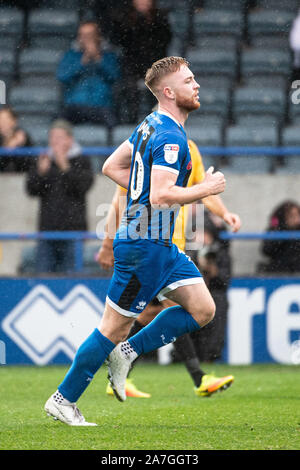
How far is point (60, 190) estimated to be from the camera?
7648mm

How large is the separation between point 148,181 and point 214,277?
137 inches

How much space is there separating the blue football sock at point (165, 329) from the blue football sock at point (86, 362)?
19cm

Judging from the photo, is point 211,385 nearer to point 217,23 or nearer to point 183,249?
point 183,249

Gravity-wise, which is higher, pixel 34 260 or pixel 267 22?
pixel 267 22

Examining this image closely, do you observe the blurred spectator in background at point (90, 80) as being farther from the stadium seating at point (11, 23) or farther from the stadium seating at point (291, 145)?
the stadium seating at point (11, 23)

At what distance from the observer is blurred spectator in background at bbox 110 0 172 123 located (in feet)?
28.2

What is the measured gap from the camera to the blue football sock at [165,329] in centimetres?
439

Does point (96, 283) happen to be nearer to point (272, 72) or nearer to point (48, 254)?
point (48, 254)

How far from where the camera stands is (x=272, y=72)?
9.83m

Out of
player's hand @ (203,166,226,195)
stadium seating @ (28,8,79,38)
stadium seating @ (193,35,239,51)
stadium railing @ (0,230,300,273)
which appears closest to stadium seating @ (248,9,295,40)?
stadium seating @ (193,35,239,51)

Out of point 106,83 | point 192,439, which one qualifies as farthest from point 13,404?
point 106,83

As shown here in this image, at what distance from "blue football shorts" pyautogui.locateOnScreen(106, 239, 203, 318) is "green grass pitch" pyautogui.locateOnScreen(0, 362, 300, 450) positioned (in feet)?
1.91

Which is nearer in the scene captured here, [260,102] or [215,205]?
[215,205]

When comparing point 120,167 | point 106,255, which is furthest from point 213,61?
point 120,167
